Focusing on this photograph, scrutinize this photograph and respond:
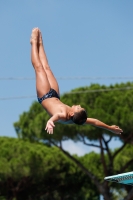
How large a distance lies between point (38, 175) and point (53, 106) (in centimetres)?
2030

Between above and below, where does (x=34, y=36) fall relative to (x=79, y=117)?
above

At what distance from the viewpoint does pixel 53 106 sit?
6.69 meters

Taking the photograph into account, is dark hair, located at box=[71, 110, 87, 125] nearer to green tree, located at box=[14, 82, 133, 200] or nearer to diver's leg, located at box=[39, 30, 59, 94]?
diver's leg, located at box=[39, 30, 59, 94]

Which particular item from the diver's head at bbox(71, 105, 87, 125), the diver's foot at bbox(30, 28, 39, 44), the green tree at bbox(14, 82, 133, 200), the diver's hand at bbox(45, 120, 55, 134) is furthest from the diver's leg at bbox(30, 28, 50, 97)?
the green tree at bbox(14, 82, 133, 200)

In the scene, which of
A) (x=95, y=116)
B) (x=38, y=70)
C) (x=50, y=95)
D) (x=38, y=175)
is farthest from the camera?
(x=38, y=175)

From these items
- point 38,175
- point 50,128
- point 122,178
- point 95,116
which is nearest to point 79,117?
point 50,128

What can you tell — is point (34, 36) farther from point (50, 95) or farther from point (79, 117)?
point (79, 117)

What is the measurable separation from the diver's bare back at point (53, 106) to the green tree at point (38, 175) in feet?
58.7

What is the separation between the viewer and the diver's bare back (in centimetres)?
655

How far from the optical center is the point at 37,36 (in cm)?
735

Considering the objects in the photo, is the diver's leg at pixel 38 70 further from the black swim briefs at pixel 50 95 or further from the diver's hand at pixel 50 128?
the diver's hand at pixel 50 128

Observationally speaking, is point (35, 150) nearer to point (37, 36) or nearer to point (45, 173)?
point (45, 173)

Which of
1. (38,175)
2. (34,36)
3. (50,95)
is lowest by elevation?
(38,175)

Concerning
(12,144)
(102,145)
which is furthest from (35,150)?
(102,145)
